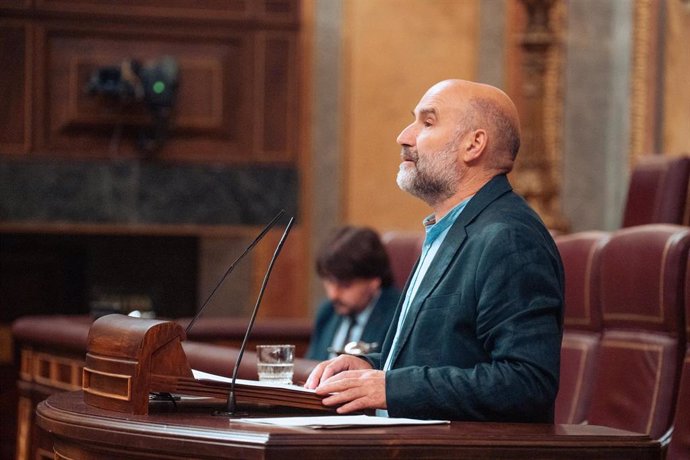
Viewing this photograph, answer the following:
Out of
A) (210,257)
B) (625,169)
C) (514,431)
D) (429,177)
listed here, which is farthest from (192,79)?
(514,431)

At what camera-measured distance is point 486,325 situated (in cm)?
218

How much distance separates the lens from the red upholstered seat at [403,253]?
4.89 m

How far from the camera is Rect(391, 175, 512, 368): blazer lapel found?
7.47 ft

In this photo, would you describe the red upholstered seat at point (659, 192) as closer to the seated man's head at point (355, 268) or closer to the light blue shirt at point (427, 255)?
the seated man's head at point (355, 268)

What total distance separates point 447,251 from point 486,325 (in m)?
0.18

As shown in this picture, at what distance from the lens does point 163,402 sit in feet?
7.42

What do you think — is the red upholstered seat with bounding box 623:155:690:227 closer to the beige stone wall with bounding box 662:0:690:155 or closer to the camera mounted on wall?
the beige stone wall with bounding box 662:0:690:155

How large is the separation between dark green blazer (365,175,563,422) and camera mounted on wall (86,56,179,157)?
15.9 feet

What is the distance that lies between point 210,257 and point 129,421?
5490 mm

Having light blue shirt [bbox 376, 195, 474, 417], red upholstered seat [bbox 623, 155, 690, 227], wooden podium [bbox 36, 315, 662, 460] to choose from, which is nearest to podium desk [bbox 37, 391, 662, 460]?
wooden podium [bbox 36, 315, 662, 460]

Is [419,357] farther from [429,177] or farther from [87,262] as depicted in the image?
[87,262]

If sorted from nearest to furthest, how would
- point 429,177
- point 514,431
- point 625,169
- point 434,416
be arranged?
point 514,431 < point 434,416 < point 429,177 < point 625,169

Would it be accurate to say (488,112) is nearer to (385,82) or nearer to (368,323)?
(368,323)

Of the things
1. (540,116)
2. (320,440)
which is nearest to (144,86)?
(540,116)
